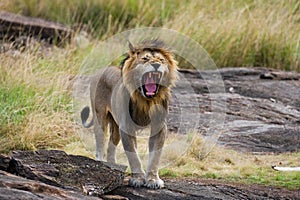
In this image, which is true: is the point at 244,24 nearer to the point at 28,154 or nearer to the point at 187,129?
the point at 187,129

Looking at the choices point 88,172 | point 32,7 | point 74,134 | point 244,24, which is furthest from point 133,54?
point 32,7

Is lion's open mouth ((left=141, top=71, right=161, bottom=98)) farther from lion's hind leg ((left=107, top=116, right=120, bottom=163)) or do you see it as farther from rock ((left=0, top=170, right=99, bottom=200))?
rock ((left=0, top=170, right=99, bottom=200))

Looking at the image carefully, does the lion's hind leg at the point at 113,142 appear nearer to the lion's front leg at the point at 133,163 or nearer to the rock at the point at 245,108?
the lion's front leg at the point at 133,163

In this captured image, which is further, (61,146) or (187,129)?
(187,129)

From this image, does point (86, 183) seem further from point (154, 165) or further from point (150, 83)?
point (150, 83)

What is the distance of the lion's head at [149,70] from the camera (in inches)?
225

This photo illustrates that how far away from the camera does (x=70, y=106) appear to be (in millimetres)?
8867

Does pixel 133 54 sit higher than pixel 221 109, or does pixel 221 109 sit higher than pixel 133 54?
pixel 133 54

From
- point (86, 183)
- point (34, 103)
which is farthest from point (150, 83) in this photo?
point (34, 103)

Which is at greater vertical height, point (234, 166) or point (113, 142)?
point (113, 142)

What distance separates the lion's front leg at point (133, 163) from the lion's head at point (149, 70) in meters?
0.37

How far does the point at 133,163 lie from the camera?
592 centimetres

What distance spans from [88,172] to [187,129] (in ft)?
10.5

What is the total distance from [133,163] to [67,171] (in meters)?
0.55
